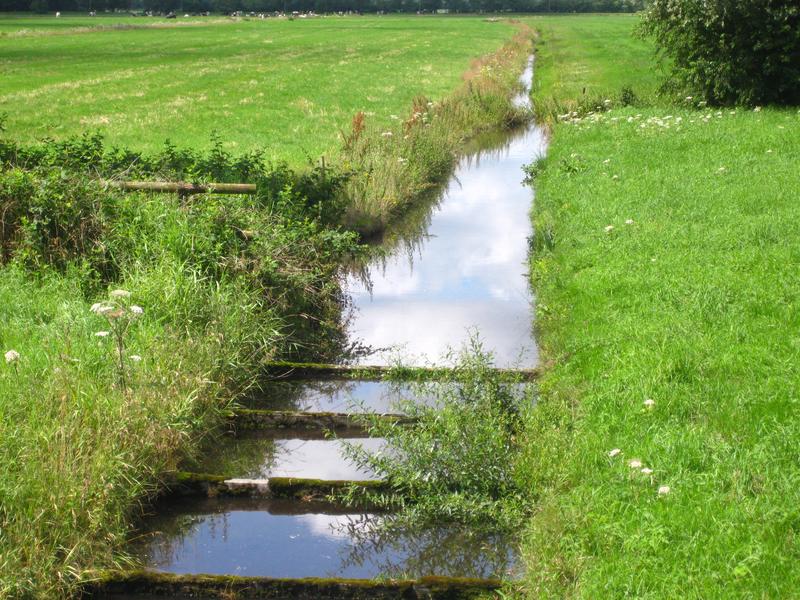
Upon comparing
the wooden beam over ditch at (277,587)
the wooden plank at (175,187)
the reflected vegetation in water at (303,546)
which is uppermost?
the wooden plank at (175,187)

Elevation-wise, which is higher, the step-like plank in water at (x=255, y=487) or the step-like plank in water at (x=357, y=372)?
the step-like plank in water at (x=357, y=372)

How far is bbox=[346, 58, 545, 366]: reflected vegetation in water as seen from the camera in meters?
10.4

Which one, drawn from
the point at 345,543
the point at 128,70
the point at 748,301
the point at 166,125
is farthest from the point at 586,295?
the point at 128,70

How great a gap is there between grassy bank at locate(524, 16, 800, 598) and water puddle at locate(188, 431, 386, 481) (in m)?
1.50

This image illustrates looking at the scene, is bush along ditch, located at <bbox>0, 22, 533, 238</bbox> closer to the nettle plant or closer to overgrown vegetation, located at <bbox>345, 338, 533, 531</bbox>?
the nettle plant

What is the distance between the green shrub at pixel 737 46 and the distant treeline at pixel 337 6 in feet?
392

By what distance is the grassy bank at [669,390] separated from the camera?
5.33 metres

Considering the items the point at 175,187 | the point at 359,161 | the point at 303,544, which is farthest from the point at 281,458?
the point at 359,161

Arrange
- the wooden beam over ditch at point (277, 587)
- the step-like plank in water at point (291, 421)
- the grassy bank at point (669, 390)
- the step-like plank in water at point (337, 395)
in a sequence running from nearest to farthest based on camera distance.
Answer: the grassy bank at point (669, 390), the wooden beam over ditch at point (277, 587), the step-like plank in water at point (291, 421), the step-like plank in water at point (337, 395)

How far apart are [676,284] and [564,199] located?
202 inches

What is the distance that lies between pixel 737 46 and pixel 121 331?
1851 centimetres

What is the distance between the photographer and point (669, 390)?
7246 millimetres

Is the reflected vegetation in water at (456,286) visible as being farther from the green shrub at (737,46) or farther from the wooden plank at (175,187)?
the green shrub at (737,46)

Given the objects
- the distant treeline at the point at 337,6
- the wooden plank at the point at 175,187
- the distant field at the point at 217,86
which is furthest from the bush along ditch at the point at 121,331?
the distant treeline at the point at 337,6
